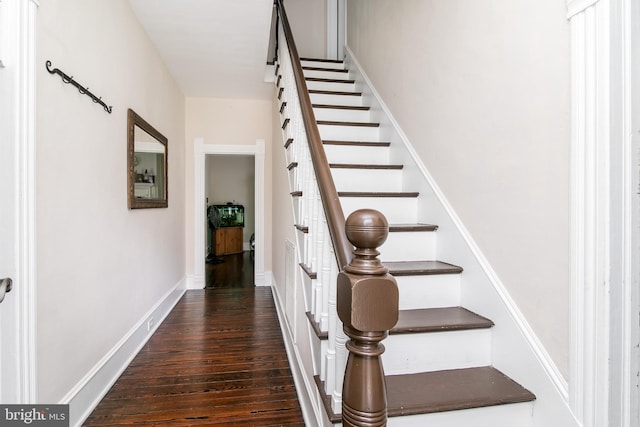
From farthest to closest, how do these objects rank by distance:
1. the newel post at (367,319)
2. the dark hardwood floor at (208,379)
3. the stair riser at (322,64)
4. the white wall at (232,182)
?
the white wall at (232,182)
the stair riser at (322,64)
the dark hardwood floor at (208,379)
the newel post at (367,319)

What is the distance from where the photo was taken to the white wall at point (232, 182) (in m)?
8.13

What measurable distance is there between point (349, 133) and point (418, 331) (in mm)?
1795

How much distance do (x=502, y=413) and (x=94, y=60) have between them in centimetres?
262

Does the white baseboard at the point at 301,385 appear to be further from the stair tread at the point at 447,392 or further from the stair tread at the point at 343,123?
the stair tread at the point at 343,123

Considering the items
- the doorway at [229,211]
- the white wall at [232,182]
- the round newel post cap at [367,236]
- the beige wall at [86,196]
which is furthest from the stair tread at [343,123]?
the white wall at [232,182]

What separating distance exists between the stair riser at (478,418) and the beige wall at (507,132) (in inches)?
9.4

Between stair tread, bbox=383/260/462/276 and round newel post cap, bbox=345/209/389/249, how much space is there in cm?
84

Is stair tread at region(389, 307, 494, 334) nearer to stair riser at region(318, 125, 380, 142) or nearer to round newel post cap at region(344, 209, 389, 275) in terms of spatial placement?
round newel post cap at region(344, 209, 389, 275)

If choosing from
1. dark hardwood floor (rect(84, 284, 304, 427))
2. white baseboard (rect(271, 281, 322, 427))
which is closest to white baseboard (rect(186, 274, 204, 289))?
dark hardwood floor (rect(84, 284, 304, 427))

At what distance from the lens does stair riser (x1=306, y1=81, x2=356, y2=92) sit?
335 cm

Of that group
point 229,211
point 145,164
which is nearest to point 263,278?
point 145,164

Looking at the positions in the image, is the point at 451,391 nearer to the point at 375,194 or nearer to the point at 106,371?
the point at 375,194

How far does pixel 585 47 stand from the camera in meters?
0.98

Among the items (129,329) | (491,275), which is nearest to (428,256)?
(491,275)
